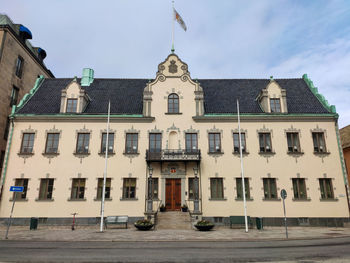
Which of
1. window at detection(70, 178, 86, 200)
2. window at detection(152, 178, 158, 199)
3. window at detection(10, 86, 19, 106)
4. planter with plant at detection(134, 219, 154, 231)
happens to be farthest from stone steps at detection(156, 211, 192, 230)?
window at detection(10, 86, 19, 106)

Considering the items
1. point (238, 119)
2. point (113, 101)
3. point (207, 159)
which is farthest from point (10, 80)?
point (238, 119)

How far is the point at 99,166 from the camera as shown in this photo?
81.4 ft

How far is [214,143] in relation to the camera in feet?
84.3

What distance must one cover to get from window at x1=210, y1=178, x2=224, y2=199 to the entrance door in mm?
→ 3488

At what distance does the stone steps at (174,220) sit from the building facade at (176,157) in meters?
1.12

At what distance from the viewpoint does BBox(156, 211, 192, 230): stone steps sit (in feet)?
69.8

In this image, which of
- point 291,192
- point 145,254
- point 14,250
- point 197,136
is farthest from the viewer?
point 197,136

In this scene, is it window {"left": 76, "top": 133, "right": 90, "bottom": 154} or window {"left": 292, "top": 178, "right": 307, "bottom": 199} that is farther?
window {"left": 76, "top": 133, "right": 90, "bottom": 154}

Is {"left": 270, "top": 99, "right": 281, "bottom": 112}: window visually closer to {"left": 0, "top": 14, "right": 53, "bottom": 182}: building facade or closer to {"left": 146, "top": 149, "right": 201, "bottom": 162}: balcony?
{"left": 146, "top": 149, "right": 201, "bottom": 162}: balcony

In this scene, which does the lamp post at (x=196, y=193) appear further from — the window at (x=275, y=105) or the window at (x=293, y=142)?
the window at (x=275, y=105)

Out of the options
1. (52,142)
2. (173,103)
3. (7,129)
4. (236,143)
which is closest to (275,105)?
(236,143)

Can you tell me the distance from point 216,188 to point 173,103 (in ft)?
34.9

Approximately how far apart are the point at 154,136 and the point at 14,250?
52.7 feet

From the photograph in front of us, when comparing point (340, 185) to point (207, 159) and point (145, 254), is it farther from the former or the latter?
point (145, 254)
